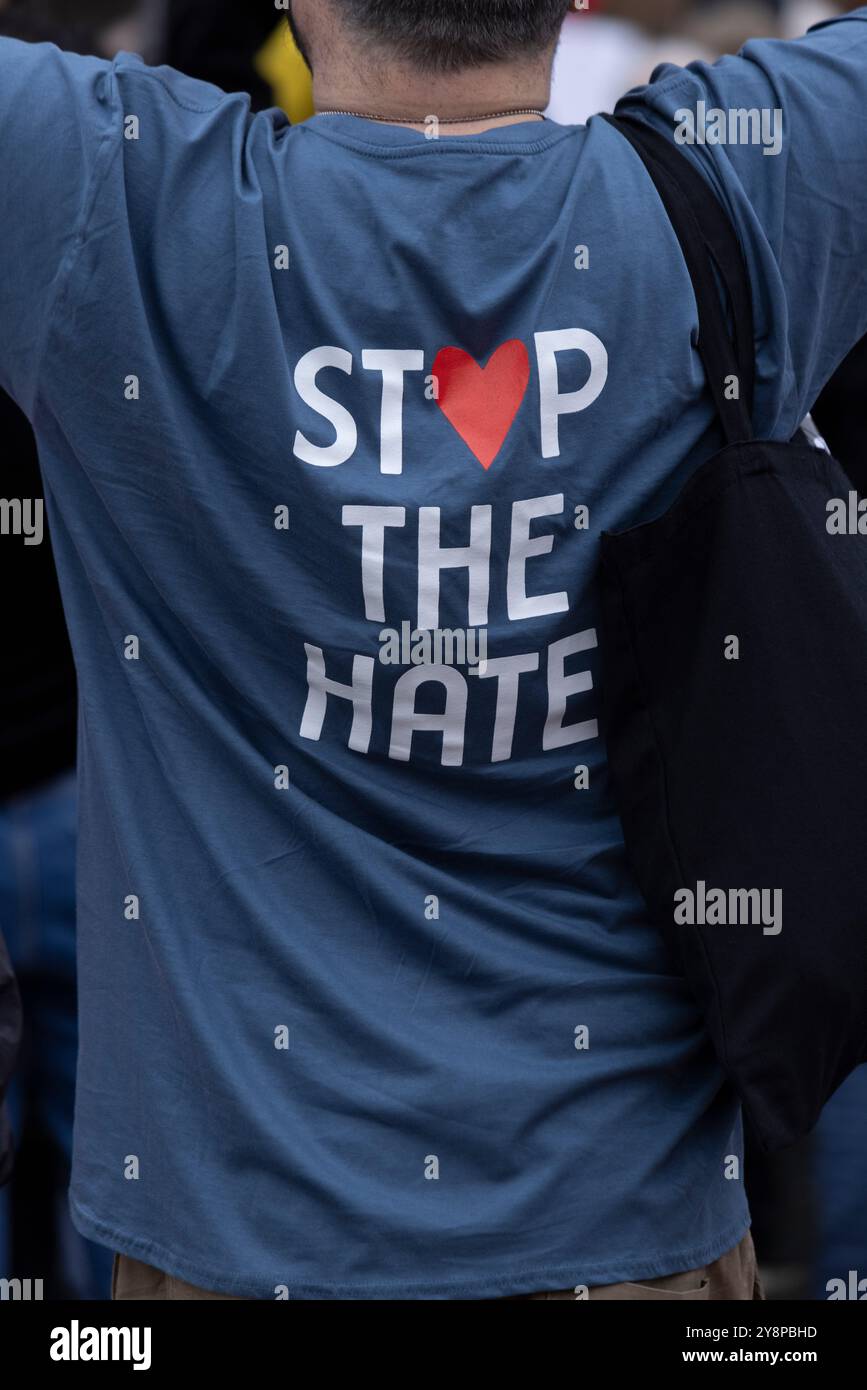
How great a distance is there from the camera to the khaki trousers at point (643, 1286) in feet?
4.77

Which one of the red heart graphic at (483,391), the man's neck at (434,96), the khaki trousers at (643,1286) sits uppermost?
the man's neck at (434,96)

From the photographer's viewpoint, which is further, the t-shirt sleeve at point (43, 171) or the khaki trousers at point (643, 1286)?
the khaki trousers at point (643, 1286)

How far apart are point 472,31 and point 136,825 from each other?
734 millimetres

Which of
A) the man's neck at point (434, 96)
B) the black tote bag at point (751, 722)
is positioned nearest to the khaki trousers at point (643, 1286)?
the black tote bag at point (751, 722)

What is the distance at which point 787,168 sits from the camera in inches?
56.8

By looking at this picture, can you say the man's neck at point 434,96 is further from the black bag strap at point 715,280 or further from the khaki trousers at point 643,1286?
the khaki trousers at point 643,1286

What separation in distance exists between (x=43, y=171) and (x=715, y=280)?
56 cm

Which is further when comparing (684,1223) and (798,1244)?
(798,1244)

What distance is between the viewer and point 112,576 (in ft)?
4.77

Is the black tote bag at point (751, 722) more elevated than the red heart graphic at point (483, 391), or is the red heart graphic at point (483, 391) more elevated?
the red heart graphic at point (483, 391)
